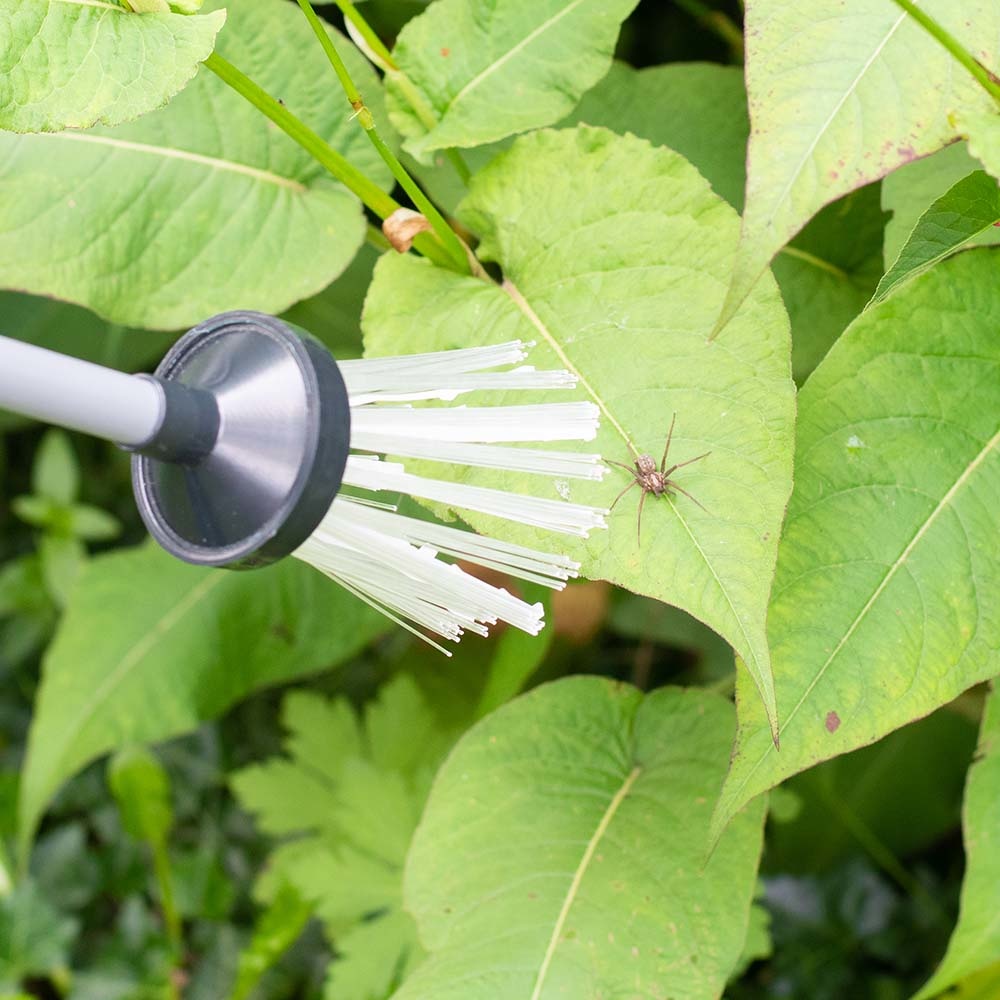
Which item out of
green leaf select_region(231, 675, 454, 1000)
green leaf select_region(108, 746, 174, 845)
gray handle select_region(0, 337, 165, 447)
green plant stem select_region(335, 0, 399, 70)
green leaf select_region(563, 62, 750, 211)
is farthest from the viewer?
green leaf select_region(108, 746, 174, 845)

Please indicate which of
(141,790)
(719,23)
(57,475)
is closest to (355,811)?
(141,790)

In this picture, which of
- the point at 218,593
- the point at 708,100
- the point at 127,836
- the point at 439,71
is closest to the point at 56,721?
the point at 218,593

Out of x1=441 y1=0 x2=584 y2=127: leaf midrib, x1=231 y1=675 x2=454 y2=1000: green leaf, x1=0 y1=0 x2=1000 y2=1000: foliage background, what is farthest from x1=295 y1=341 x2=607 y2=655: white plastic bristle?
x1=231 y1=675 x2=454 y2=1000: green leaf

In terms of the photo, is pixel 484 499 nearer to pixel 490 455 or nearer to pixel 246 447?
pixel 490 455

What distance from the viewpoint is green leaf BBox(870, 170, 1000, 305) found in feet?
1.81

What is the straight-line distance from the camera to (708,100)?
32.0 inches

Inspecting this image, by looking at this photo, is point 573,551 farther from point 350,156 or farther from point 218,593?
point 218,593

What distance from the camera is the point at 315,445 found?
1.35ft

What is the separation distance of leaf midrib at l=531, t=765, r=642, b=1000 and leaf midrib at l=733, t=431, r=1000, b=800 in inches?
7.5

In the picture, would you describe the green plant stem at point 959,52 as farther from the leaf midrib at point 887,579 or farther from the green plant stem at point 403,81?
the green plant stem at point 403,81

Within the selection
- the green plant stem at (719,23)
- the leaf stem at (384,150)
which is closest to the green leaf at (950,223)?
the leaf stem at (384,150)

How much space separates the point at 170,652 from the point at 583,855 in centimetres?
46

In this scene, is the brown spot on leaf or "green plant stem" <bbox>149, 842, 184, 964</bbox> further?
"green plant stem" <bbox>149, 842, 184, 964</bbox>

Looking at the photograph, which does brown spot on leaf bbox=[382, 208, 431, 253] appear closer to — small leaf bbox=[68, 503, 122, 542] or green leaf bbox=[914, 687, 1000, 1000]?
green leaf bbox=[914, 687, 1000, 1000]
